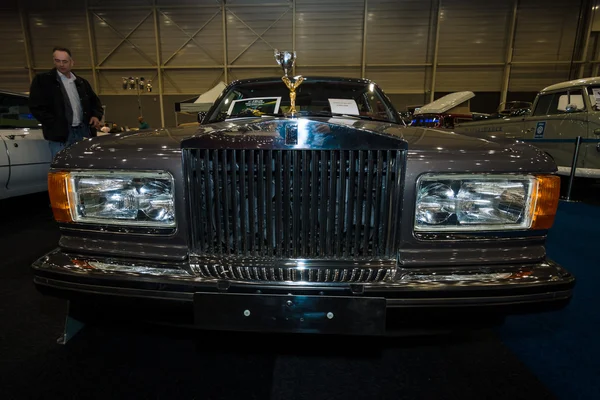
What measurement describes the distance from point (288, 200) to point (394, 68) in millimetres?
12607

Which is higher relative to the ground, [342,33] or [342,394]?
[342,33]

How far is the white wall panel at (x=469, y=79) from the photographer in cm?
1206

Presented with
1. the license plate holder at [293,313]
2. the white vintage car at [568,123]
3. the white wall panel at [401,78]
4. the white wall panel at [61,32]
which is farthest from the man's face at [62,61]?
the white wall panel at [61,32]

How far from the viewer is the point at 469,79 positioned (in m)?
12.1

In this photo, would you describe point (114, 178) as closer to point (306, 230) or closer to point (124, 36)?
point (306, 230)

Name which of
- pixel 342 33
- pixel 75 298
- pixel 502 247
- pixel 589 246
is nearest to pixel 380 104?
pixel 502 247

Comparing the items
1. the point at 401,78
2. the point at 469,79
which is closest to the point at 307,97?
the point at 401,78

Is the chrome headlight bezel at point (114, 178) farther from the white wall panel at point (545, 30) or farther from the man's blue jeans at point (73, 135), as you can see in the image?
the white wall panel at point (545, 30)

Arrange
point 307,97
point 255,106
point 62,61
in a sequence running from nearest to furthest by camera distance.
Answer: point 255,106 → point 307,97 → point 62,61

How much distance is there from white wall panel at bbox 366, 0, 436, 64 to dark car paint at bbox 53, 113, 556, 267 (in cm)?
1219

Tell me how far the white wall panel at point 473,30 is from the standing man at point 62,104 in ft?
39.7

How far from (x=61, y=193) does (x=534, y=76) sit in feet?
50.1

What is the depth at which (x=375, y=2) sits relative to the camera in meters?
11.8

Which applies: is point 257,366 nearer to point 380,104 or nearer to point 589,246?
point 380,104
